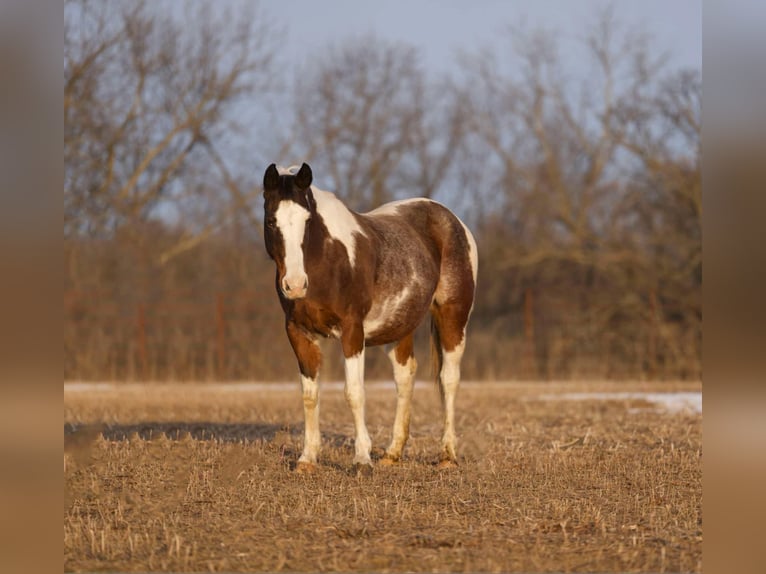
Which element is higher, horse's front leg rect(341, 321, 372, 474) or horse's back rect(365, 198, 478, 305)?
horse's back rect(365, 198, 478, 305)

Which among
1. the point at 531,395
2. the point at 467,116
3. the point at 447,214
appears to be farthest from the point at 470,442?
A: the point at 467,116

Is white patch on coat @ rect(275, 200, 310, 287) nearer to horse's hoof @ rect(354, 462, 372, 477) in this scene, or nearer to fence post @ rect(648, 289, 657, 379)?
horse's hoof @ rect(354, 462, 372, 477)

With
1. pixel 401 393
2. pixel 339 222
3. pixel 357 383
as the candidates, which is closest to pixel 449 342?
pixel 401 393

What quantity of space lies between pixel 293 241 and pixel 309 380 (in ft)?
5.43

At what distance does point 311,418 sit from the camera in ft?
32.0

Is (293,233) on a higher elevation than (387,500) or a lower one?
higher

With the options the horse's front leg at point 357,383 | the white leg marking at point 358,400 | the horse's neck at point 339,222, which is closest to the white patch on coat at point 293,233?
the horse's neck at point 339,222

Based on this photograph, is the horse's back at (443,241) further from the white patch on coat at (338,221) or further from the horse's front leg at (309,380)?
the horse's front leg at (309,380)

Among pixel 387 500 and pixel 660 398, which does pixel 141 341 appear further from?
pixel 387 500

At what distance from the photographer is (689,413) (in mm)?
15805

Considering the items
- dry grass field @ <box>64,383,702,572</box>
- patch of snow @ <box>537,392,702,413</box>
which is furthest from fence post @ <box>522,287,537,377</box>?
dry grass field @ <box>64,383,702,572</box>

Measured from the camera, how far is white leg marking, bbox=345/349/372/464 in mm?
9523

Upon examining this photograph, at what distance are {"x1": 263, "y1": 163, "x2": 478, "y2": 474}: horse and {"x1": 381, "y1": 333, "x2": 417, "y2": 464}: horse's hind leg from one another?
0.01 metres

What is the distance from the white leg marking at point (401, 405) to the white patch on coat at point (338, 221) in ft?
5.73
